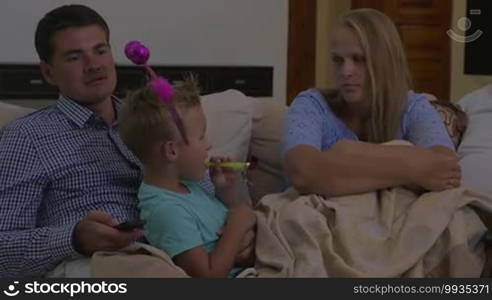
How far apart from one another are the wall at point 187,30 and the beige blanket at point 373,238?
88.6 inches

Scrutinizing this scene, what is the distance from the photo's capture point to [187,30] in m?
3.66

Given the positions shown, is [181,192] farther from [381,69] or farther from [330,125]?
[381,69]

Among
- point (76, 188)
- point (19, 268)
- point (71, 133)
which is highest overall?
point (71, 133)

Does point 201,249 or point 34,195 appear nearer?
point 201,249

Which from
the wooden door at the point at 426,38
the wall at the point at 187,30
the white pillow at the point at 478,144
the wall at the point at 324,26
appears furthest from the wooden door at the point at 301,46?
the white pillow at the point at 478,144

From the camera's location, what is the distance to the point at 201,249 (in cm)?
134

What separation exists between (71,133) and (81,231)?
28cm

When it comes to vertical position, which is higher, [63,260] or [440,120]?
[440,120]

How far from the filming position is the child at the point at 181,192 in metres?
1.33

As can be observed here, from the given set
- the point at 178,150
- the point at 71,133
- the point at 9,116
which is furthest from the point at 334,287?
the point at 9,116

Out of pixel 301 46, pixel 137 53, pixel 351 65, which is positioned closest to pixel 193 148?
pixel 137 53

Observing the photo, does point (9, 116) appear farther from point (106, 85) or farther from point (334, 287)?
point (334, 287)

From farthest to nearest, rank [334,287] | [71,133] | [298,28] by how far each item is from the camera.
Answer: [298,28]
[71,133]
[334,287]

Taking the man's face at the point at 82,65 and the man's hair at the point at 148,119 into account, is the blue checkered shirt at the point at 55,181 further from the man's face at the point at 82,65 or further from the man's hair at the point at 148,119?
the man's hair at the point at 148,119
